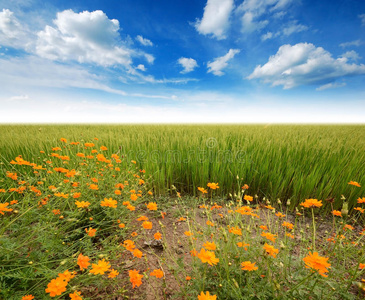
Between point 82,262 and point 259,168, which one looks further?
point 259,168

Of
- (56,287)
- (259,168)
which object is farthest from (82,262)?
(259,168)

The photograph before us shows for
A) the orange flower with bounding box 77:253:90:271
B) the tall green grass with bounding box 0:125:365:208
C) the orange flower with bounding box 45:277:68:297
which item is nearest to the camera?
the orange flower with bounding box 45:277:68:297

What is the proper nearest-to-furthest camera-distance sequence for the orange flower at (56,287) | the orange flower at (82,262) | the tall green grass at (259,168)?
1. the orange flower at (56,287)
2. the orange flower at (82,262)
3. the tall green grass at (259,168)

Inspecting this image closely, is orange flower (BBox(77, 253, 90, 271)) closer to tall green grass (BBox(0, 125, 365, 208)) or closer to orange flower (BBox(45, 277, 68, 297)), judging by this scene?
orange flower (BBox(45, 277, 68, 297))

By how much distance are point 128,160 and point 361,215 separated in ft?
10.1

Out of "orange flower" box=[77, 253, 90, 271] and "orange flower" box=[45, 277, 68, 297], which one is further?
"orange flower" box=[77, 253, 90, 271]

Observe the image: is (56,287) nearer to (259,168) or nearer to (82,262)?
(82,262)

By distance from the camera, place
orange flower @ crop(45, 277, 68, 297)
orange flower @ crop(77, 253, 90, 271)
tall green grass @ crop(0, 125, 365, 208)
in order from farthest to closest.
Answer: tall green grass @ crop(0, 125, 365, 208) → orange flower @ crop(77, 253, 90, 271) → orange flower @ crop(45, 277, 68, 297)

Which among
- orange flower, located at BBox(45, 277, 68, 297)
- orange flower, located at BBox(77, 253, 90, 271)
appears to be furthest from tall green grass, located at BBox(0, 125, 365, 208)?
orange flower, located at BBox(45, 277, 68, 297)

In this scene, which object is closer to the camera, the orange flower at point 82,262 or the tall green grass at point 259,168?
the orange flower at point 82,262

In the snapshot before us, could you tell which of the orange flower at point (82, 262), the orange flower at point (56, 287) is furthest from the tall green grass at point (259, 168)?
the orange flower at point (56, 287)

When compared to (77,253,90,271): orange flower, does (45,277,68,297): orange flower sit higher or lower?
lower

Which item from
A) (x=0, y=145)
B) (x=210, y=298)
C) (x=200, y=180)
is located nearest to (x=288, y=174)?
(x=200, y=180)

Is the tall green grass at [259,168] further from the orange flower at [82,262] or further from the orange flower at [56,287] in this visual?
the orange flower at [56,287]
